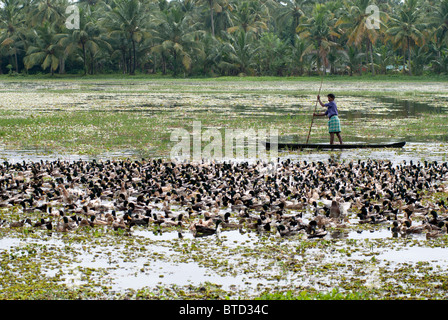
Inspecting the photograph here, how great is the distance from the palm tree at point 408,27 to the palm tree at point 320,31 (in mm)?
6926

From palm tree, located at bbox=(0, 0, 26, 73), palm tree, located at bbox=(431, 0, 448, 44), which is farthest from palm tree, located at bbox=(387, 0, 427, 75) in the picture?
palm tree, located at bbox=(0, 0, 26, 73)

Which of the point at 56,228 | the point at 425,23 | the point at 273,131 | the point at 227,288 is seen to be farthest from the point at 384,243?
the point at 425,23

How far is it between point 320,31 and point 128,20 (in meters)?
24.8

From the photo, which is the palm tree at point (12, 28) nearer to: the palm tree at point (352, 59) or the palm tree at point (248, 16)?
the palm tree at point (248, 16)

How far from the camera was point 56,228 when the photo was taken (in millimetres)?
9641

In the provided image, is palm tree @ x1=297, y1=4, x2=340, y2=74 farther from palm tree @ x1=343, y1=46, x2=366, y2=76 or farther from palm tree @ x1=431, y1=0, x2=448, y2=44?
palm tree @ x1=431, y1=0, x2=448, y2=44

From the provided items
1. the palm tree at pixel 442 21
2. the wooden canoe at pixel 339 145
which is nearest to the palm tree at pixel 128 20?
the palm tree at pixel 442 21

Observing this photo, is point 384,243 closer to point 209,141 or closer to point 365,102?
point 209,141

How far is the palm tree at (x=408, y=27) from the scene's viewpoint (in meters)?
71.1

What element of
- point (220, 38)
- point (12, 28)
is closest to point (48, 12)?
point (12, 28)

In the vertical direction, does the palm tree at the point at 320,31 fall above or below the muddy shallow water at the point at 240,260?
above

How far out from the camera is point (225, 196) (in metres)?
11.4

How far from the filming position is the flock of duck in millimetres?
9859

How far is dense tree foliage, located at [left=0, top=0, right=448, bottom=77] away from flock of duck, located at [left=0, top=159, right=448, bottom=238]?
57963 mm
